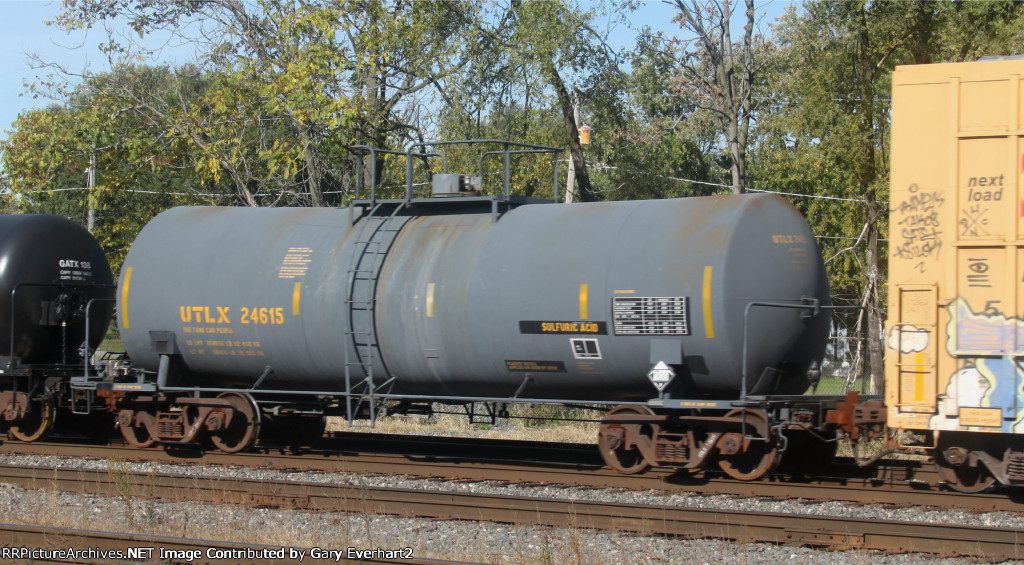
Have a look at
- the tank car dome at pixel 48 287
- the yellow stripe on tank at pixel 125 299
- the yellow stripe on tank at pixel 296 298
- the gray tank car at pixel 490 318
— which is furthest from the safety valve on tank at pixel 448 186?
the tank car dome at pixel 48 287

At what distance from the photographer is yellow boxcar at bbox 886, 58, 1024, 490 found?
30.1 feet

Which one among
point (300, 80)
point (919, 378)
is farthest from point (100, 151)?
point (919, 378)

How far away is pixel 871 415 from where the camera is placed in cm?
1035

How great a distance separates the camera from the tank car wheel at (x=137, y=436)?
14.1 m

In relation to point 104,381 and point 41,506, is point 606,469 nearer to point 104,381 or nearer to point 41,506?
point 41,506

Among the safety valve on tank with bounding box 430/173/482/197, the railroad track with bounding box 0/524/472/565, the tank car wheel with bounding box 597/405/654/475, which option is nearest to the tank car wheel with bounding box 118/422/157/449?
the safety valve on tank with bounding box 430/173/482/197

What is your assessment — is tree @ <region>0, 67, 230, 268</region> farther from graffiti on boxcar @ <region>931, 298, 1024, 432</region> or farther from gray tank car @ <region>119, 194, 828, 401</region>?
graffiti on boxcar @ <region>931, 298, 1024, 432</region>

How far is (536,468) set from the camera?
1207 centimetres

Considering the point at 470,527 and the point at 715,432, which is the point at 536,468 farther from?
the point at 470,527

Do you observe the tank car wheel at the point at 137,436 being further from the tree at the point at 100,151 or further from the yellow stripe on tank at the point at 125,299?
the tree at the point at 100,151

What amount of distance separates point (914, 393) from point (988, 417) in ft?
2.23

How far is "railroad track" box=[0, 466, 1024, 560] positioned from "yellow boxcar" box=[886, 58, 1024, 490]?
1.46 m

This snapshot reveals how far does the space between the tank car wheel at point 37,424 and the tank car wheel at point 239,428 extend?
2916 mm

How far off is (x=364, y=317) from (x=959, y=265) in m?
6.79
